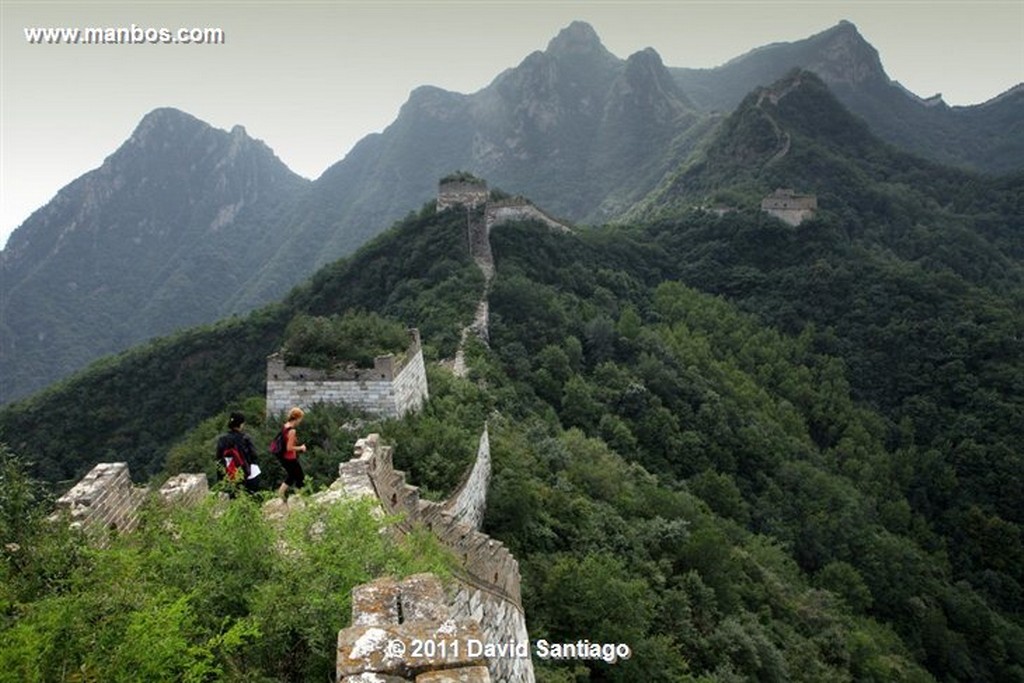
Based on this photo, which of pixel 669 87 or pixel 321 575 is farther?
pixel 669 87

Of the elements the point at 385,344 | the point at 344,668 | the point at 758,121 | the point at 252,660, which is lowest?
the point at 385,344

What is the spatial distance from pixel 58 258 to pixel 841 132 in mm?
153105

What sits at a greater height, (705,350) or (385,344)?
(385,344)

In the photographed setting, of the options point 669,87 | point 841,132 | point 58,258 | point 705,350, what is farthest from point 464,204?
point 669,87

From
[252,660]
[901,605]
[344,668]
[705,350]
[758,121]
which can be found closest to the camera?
[344,668]

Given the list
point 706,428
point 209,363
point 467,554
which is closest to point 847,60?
point 706,428

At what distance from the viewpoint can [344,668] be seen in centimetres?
424

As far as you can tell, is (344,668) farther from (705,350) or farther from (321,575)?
(705,350)

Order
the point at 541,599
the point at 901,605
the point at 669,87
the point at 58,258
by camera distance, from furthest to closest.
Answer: the point at 669,87 < the point at 58,258 < the point at 901,605 < the point at 541,599

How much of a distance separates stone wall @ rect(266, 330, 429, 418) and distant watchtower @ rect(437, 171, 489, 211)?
32990 mm

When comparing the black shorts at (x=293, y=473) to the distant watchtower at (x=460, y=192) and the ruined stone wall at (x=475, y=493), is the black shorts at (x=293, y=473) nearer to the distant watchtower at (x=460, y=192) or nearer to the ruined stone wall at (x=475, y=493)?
the ruined stone wall at (x=475, y=493)

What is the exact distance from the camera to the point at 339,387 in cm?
1808

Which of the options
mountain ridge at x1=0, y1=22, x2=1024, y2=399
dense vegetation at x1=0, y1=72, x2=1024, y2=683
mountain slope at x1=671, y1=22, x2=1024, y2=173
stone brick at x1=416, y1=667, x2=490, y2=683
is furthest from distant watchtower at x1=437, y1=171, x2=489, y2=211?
mountain slope at x1=671, y1=22, x2=1024, y2=173

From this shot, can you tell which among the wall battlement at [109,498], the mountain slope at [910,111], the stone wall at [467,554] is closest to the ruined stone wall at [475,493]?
the stone wall at [467,554]
